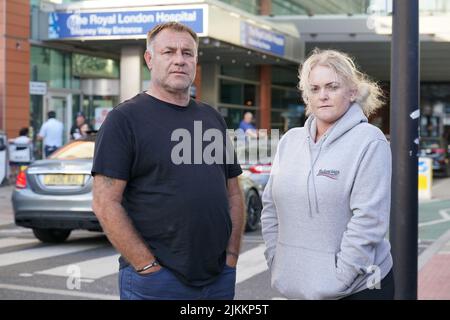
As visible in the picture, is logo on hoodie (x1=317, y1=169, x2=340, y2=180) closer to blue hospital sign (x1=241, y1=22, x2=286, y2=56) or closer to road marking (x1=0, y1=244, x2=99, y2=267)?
road marking (x1=0, y1=244, x2=99, y2=267)

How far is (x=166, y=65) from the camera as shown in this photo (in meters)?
3.30

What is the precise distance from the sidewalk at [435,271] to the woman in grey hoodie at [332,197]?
371 centimetres

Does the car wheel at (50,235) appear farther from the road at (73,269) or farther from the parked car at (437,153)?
the parked car at (437,153)

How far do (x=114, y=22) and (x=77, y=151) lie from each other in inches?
397

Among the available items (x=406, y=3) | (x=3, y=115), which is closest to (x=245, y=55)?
(x=3, y=115)

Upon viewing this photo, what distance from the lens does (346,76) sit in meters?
3.19

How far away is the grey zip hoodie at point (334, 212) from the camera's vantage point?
3.00 metres

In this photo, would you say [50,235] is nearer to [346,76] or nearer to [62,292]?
[62,292]

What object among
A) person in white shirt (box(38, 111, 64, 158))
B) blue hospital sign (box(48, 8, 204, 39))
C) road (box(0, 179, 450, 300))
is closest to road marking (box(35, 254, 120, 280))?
road (box(0, 179, 450, 300))

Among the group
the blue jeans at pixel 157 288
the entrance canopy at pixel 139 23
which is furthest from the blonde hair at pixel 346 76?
the entrance canopy at pixel 139 23

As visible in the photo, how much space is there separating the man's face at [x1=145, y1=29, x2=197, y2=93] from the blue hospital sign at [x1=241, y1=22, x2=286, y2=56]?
1834cm

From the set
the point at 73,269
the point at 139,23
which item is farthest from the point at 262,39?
the point at 73,269

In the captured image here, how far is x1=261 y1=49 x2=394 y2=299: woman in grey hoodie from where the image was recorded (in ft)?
9.88
